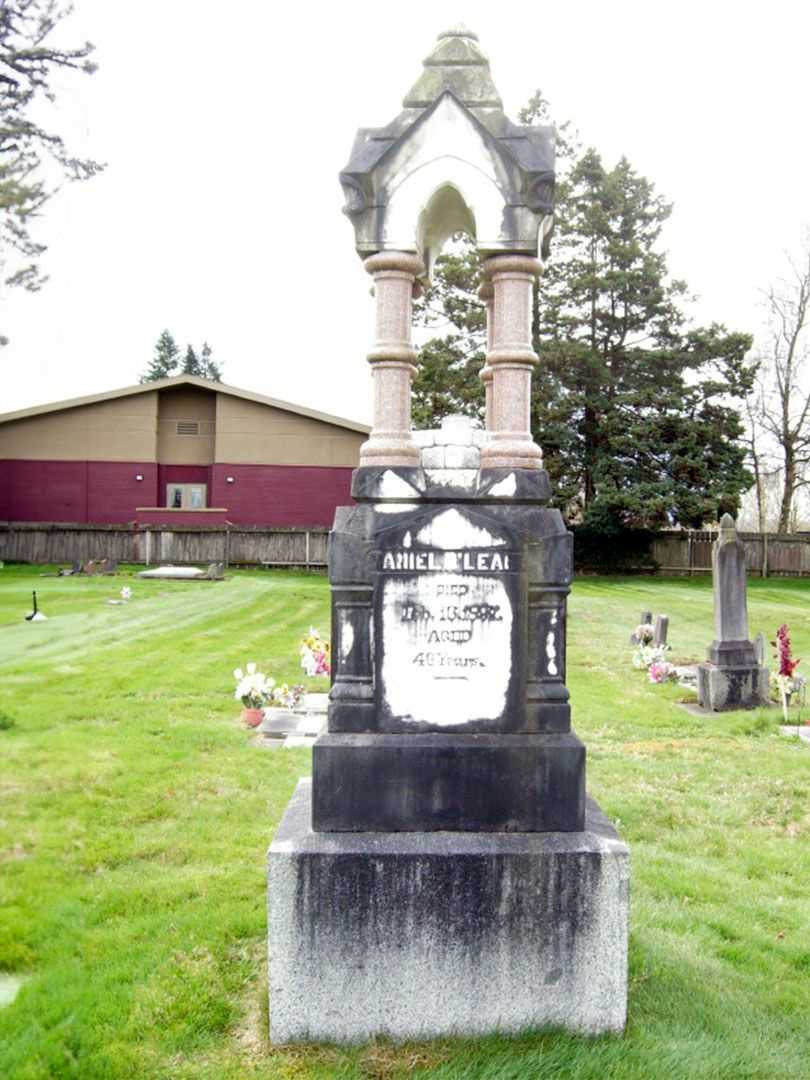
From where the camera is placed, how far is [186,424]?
114 ft

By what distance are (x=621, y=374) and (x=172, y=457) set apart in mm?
17233

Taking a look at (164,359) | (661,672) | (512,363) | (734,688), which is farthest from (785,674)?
(164,359)

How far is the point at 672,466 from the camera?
33.1 m

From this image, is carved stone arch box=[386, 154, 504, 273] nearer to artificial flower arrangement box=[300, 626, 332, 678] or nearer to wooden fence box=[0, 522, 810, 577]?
artificial flower arrangement box=[300, 626, 332, 678]

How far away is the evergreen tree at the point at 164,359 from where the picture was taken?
63.0 m

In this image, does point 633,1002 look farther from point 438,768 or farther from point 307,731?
point 307,731

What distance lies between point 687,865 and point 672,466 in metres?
28.6

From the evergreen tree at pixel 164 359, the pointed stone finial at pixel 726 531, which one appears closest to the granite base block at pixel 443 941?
the pointed stone finial at pixel 726 531

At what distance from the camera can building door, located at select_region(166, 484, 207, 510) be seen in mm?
34938

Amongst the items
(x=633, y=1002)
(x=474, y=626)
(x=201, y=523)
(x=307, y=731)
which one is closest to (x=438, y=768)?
(x=474, y=626)

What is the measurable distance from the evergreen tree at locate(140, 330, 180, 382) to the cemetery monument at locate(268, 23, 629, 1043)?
6137cm

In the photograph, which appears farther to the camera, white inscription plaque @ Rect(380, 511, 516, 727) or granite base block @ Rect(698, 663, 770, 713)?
granite base block @ Rect(698, 663, 770, 713)

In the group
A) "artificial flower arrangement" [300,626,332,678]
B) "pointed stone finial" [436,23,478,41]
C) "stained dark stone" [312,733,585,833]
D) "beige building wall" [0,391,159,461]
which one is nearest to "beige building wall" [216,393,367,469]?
"beige building wall" [0,391,159,461]

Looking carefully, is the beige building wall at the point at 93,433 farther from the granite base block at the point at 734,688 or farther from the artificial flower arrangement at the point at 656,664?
the granite base block at the point at 734,688
